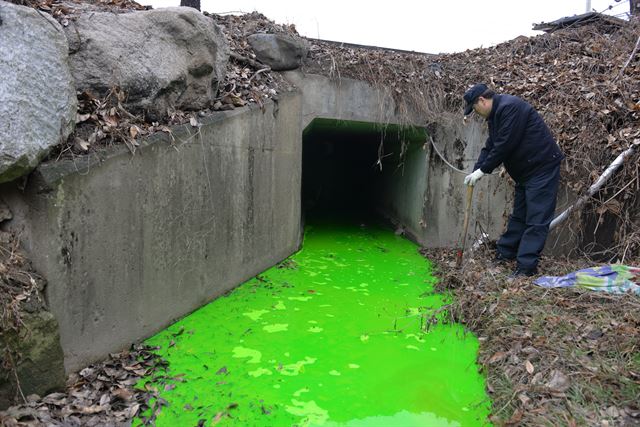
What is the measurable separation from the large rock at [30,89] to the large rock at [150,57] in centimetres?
34

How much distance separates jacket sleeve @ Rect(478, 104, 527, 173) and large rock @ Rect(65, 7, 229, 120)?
3.07 m

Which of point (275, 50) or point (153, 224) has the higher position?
point (275, 50)

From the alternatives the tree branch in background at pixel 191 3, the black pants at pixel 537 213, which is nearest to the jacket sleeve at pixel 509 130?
the black pants at pixel 537 213

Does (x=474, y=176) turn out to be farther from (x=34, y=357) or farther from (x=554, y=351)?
(x=34, y=357)

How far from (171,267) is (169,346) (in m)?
0.71

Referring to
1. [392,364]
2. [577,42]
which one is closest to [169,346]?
[392,364]

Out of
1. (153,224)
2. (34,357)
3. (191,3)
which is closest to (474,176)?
(153,224)

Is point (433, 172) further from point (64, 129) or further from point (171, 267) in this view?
point (64, 129)

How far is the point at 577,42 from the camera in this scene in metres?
7.10

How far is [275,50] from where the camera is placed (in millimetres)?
5781

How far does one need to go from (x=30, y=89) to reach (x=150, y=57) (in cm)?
131

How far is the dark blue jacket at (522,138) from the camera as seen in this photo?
15.0 ft

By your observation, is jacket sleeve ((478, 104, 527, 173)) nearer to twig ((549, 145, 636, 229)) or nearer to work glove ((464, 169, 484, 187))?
work glove ((464, 169, 484, 187))

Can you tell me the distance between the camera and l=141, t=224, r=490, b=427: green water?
280 centimetres
